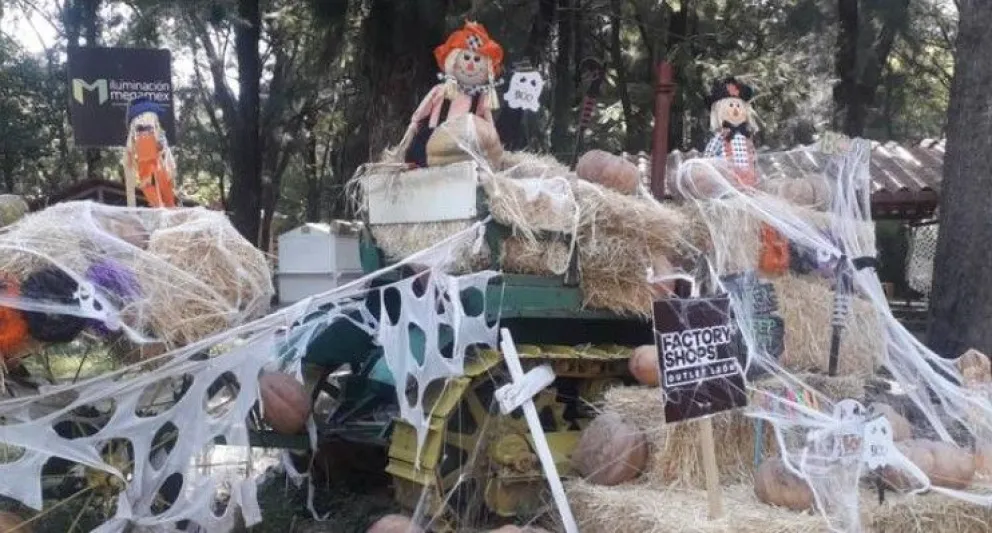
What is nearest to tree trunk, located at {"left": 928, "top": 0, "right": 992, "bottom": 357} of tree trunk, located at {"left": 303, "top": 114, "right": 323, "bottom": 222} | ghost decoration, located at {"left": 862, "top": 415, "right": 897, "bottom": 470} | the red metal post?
the red metal post

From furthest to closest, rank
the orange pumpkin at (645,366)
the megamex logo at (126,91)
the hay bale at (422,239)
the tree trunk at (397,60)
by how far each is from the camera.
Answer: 1. the tree trunk at (397,60)
2. the megamex logo at (126,91)
3. the orange pumpkin at (645,366)
4. the hay bale at (422,239)

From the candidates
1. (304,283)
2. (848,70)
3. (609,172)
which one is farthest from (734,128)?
(848,70)

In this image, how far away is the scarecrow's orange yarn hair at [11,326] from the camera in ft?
14.7

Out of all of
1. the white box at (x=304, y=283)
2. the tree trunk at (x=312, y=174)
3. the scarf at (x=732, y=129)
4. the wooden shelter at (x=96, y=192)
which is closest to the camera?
the scarf at (x=732, y=129)

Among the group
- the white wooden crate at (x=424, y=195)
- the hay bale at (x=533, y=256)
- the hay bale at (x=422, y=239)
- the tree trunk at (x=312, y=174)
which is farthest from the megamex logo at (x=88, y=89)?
the tree trunk at (x=312, y=174)

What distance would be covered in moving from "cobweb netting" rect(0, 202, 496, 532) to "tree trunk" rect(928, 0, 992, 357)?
4.63 metres

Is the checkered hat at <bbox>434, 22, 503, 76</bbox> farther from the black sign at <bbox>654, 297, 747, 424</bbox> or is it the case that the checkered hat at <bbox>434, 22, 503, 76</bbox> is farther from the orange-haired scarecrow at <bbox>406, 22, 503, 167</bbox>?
the black sign at <bbox>654, 297, 747, 424</bbox>

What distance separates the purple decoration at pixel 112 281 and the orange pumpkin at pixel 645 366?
9.81 ft

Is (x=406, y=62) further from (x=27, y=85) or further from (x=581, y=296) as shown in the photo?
(x=27, y=85)

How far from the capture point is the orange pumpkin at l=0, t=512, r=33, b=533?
487 centimetres

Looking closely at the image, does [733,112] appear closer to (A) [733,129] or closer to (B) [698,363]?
(A) [733,129]

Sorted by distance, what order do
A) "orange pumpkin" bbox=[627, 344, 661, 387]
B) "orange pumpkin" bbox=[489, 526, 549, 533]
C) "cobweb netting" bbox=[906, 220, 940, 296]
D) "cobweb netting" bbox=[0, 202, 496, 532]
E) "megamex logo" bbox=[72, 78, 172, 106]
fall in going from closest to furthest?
"cobweb netting" bbox=[0, 202, 496, 532] → "orange pumpkin" bbox=[489, 526, 549, 533] → "orange pumpkin" bbox=[627, 344, 661, 387] → "megamex logo" bbox=[72, 78, 172, 106] → "cobweb netting" bbox=[906, 220, 940, 296]

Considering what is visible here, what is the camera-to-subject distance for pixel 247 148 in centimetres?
2062

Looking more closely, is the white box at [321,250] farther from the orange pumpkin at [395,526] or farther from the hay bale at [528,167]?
the orange pumpkin at [395,526]
